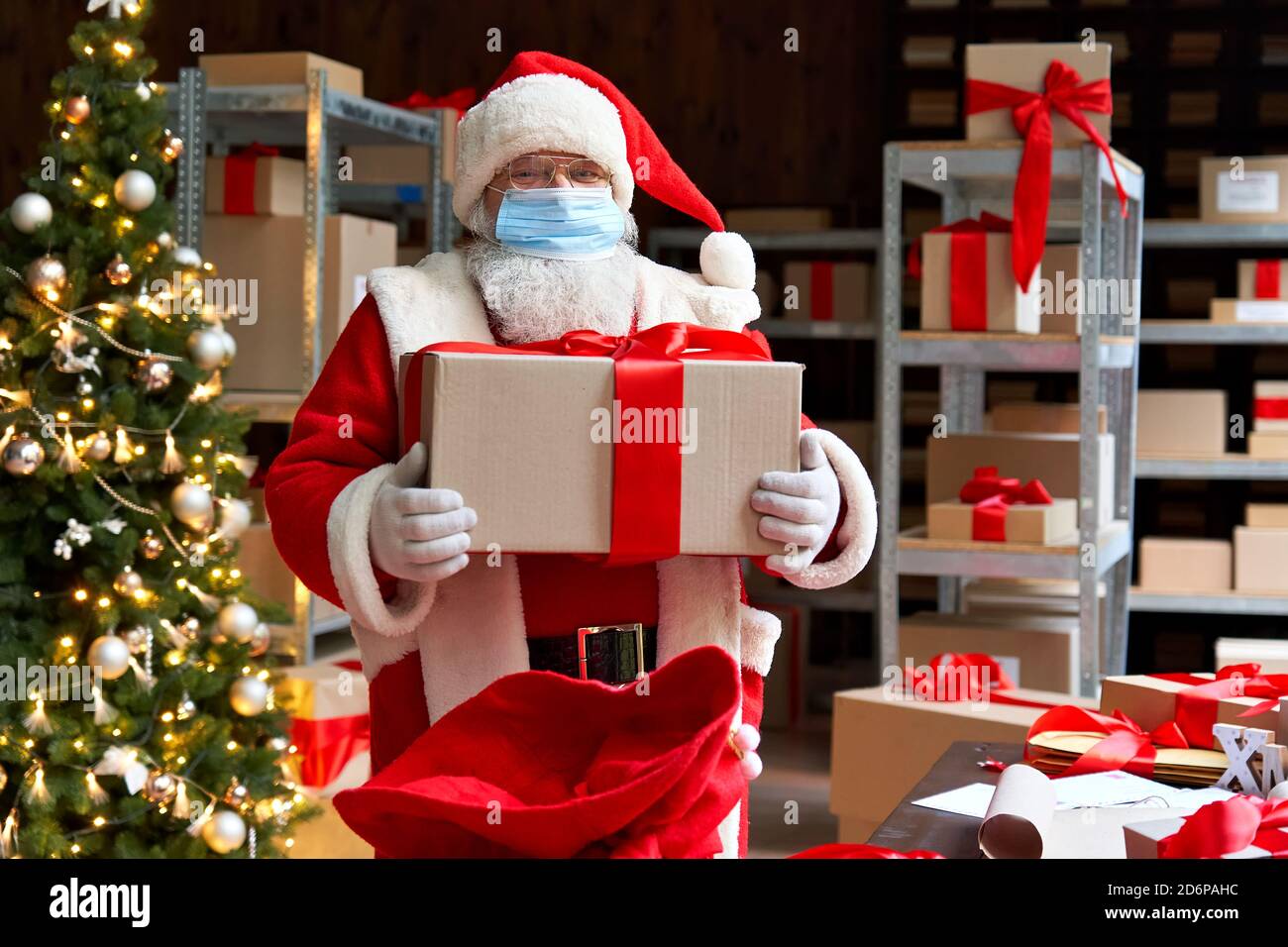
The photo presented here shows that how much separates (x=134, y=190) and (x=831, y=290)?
3.67m

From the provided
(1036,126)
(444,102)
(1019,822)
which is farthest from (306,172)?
(1019,822)

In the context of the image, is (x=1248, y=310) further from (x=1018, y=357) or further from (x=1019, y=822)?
→ (x=1019, y=822)

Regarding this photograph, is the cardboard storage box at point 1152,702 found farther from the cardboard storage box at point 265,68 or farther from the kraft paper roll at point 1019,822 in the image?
the cardboard storage box at point 265,68

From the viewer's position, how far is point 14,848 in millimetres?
2771

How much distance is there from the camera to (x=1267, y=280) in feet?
16.5

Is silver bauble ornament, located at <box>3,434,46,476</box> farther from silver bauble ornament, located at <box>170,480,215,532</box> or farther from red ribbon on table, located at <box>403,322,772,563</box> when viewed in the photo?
red ribbon on table, located at <box>403,322,772,563</box>

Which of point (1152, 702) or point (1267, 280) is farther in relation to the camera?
point (1267, 280)

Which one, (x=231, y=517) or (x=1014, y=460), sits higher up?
(x=1014, y=460)

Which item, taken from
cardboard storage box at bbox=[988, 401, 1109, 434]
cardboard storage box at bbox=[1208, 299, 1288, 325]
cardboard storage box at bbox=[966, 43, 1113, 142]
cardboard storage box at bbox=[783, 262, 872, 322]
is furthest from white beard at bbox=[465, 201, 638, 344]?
cardboard storage box at bbox=[783, 262, 872, 322]

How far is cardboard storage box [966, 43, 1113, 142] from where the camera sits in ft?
12.7

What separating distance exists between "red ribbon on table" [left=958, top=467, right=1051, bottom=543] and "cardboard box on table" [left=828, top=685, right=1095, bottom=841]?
1.11 meters

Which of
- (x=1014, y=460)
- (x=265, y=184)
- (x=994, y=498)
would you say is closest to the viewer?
(x=265, y=184)

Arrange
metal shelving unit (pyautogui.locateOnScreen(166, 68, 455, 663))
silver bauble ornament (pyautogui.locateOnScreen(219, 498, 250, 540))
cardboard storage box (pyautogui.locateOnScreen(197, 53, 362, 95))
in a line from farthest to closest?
cardboard storage box (pyautogui.locateOnScreen(197, 53, 362, 95)) < metal shelving unit (pyautogui.locateOnScreen(166, 68, 455, 663)) < silver bauble ornament (pyautogui.locateOnScreen(219, 498, 250, 540))
